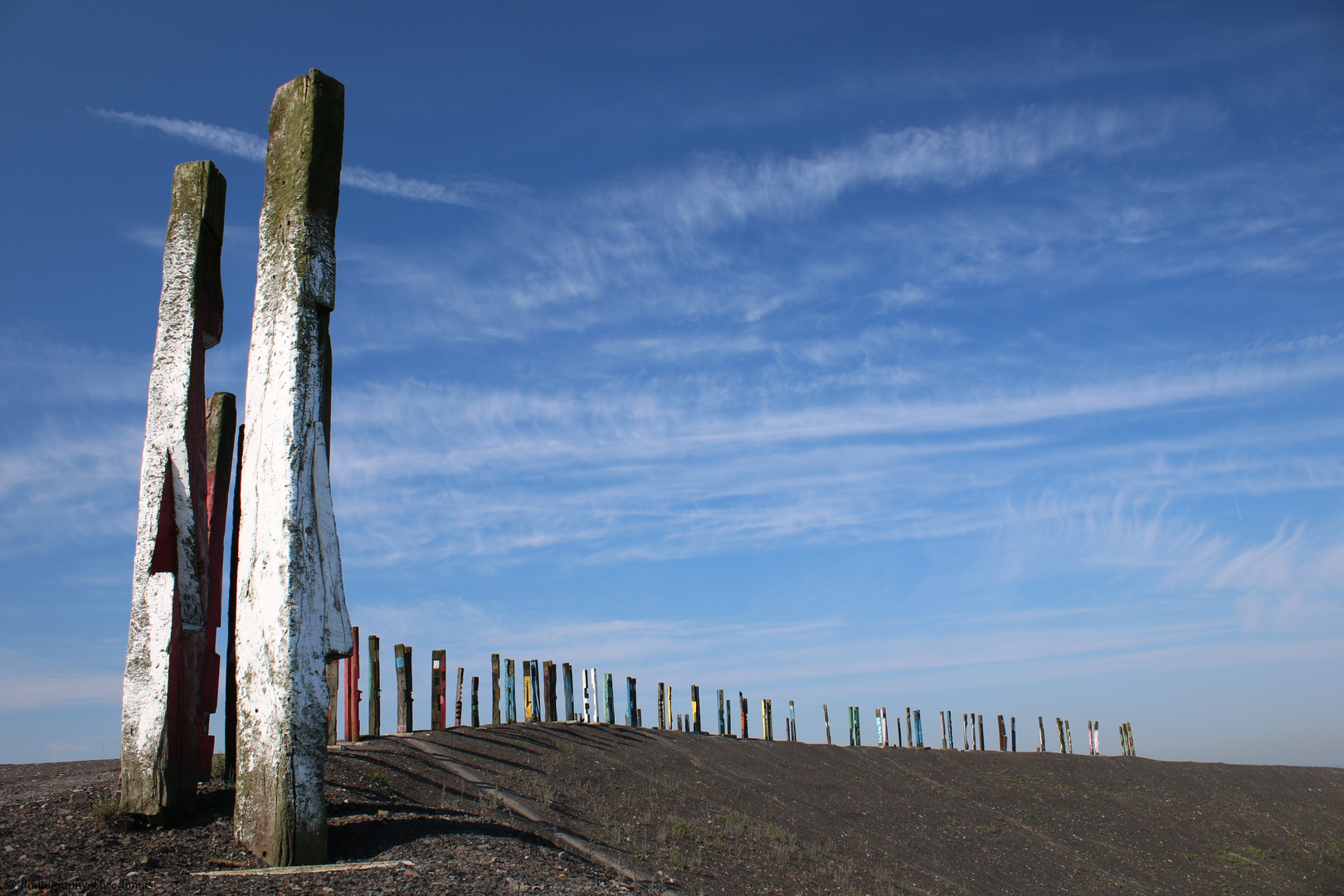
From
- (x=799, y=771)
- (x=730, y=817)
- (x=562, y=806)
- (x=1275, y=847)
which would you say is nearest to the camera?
(x=562, y=806)

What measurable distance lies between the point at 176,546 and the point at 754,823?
8699 mm

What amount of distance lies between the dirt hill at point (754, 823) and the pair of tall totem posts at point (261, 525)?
0.52 metres

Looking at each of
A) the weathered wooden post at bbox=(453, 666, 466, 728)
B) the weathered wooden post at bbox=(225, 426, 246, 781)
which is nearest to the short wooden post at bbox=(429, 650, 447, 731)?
the weathered wooden post at bbox=(453, 666, 466, 728)

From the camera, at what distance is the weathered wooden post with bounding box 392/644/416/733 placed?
13.5m

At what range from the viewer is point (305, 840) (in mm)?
5883

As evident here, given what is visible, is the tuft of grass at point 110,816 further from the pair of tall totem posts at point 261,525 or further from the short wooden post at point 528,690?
the short wooden post at point 528,690

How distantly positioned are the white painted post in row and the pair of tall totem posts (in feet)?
0.04

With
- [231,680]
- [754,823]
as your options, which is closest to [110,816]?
[231,680]

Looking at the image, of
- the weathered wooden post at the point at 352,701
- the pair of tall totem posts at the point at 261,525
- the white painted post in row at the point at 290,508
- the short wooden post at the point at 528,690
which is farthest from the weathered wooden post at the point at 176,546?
the short wooden post at the point at 528,690

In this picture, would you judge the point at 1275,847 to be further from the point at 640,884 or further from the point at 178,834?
the point at 178,834

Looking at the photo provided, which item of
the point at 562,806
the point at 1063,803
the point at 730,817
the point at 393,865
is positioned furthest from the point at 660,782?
the point at 1063,803

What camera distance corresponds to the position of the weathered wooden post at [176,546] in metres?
6.64

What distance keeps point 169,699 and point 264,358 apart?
2.65 metres

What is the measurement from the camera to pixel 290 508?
6309 mm
